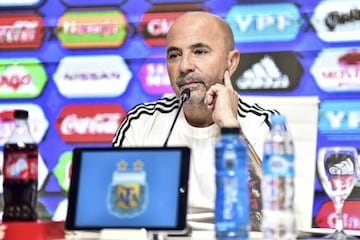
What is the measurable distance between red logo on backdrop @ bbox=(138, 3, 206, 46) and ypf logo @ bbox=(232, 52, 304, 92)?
0.33 m

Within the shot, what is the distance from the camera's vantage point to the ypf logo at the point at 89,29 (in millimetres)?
2977

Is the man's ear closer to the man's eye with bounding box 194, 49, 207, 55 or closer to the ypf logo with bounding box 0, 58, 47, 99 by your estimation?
the man's eye with bounding box 194, 49, 207, 55

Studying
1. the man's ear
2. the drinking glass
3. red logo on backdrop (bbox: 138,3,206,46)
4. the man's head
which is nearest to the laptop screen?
the drinking glass

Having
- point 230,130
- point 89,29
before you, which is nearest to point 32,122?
point 89,29

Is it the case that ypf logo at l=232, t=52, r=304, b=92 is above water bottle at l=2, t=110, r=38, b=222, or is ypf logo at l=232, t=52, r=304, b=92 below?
above

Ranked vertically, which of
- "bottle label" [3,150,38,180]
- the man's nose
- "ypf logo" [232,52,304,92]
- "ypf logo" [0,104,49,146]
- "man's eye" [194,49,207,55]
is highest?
"ypf logo" [232,52,304,92]

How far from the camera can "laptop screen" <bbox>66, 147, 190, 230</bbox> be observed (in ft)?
4.02

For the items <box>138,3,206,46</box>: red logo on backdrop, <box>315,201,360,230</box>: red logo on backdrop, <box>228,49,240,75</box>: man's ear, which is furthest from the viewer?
<box>138,3,206,46</box>: red logo on backdrop

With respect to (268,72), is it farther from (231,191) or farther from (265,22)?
(231,191)

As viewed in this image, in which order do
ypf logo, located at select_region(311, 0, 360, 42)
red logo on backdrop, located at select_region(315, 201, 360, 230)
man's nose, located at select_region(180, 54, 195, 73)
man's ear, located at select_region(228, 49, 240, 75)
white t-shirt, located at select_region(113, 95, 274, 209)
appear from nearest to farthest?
1. white t-shirt, located at select_region(113, 95, 274, 209)
2. man's nose, located at select_region(180, 54, 195, 73)
3. man's ear, located at select_region(228, 49, 240, 75)
4. red logo on backdrop, located at select_region(315, 201, 360, 230)
5. ypf logo, located at select_region(311, 0, 360, 42)

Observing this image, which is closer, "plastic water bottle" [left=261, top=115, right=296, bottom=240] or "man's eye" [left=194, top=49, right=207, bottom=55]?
"plastic water bottle" [left=261, top=115, right=296, bottom=240]

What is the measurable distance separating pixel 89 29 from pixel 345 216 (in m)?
1.38

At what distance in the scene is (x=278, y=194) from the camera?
1150 mm

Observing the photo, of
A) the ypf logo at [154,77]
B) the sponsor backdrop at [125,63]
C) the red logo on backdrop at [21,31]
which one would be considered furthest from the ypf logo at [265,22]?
the red logo on backdrop at [21,31]
